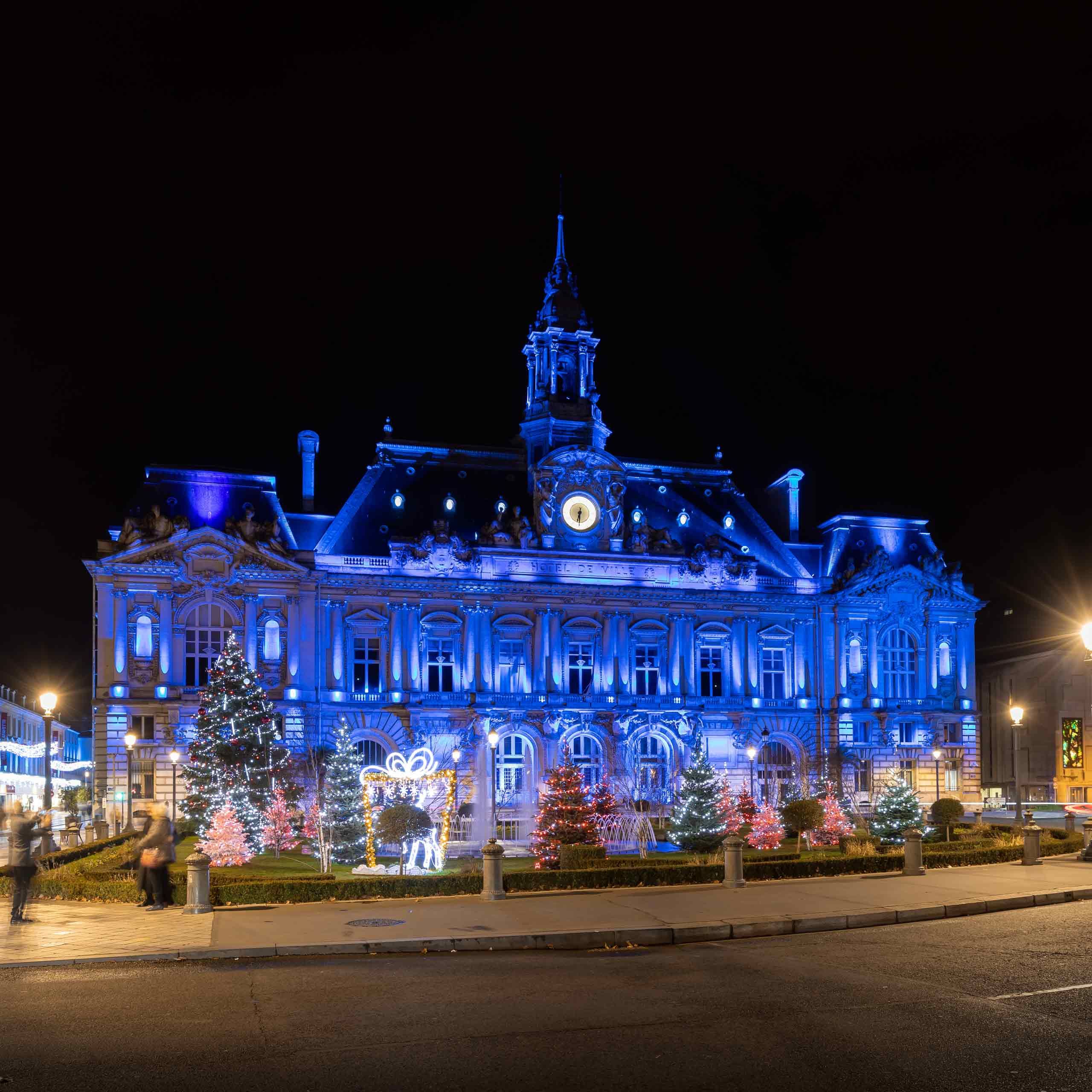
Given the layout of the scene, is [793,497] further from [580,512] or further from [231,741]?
[231,741]

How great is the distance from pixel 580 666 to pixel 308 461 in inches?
680

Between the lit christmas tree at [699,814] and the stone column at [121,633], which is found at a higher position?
the stone column at [121,633]

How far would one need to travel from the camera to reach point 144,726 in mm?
58688

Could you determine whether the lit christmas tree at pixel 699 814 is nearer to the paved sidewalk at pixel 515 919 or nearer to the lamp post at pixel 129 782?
the paved sidewalk at pixel 515 919

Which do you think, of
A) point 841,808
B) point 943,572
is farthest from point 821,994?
point 943,572

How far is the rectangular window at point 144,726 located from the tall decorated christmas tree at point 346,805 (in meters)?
15.9

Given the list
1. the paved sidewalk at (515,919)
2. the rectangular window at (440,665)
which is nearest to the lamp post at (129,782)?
the rectangular window at (440,665)

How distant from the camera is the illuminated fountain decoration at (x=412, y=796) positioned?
33438mm

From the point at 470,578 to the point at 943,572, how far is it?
26.4m

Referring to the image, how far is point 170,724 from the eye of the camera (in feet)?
192

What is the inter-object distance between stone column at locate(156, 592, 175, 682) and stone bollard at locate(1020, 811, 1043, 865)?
130 feet

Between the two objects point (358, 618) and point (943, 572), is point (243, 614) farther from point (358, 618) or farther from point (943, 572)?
point (943, 572)

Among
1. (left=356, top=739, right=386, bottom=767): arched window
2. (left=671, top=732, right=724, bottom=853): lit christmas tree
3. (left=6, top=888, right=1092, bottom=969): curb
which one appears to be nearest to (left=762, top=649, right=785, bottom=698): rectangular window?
(left=356, top=739, right=386, bottom=767): arched window

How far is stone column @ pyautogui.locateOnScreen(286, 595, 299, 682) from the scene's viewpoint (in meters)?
60.9
